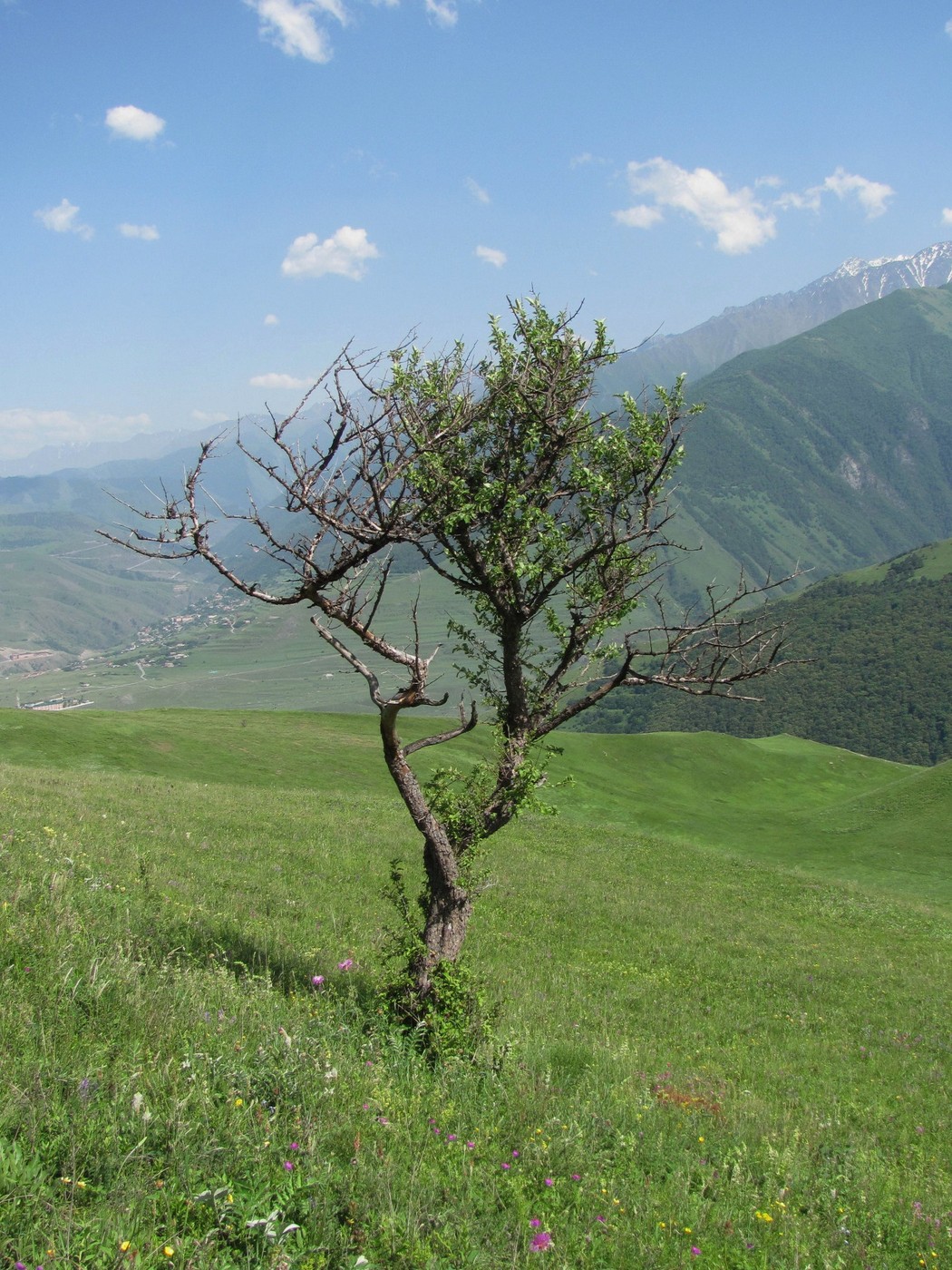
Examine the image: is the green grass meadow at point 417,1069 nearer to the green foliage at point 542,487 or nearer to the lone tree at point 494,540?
the lone tree at point 494,540

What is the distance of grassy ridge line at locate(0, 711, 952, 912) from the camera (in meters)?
40.6

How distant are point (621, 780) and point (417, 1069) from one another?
158 feet

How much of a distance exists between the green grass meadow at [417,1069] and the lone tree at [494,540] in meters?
1.14

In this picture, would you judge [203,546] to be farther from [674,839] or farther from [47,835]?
[674,839]

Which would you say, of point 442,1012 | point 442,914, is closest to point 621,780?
point 442,914

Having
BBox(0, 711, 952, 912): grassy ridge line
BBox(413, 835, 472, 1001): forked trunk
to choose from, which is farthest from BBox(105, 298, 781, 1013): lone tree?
BBox(0, 711, 952, 912): grassy ridge line

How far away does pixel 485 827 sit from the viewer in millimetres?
10508

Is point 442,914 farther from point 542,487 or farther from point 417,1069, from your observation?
point 542,487

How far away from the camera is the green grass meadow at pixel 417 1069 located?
4641mm

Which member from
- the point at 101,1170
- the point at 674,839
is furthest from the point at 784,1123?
the point at 674,839

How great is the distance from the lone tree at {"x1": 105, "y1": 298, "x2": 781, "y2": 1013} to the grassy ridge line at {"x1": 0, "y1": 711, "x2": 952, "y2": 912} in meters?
22.5

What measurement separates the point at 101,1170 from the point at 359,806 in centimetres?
2918

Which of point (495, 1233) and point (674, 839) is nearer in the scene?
point (495, 1233)

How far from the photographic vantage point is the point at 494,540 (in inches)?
414
